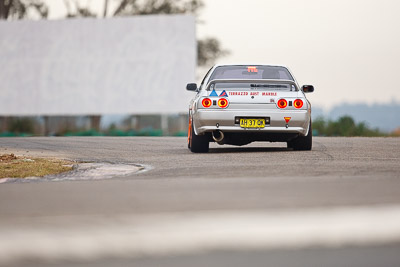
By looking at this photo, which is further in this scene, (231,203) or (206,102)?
(206,102)

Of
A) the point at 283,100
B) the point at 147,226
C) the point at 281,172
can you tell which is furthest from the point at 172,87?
the point at 147,226

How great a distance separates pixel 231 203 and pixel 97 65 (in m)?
31.6

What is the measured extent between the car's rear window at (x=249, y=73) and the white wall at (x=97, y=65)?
20.9m

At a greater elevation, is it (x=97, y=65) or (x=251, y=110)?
(x=97, y=65)

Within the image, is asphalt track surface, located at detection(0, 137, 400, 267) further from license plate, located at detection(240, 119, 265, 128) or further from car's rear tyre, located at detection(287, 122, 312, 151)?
car's rear tyre, located at detection(287, 122, 312, 151)

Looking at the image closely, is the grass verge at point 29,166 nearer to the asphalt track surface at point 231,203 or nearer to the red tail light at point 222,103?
the asphalt track surface at point 231,203

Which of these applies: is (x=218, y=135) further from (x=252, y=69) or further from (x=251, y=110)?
(x=252, y=69)

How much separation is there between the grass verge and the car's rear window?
3.28 m

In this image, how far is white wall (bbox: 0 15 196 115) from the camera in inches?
1419

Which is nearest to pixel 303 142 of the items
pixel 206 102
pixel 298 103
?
pixel 298 103

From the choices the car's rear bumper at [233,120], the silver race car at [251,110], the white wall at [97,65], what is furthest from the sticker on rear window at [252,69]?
the white wall at [97,65]

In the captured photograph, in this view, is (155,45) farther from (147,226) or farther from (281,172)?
(147,226)

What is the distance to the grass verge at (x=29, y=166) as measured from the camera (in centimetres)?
1055

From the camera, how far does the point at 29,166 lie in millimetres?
11438
